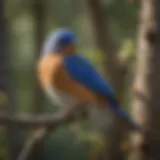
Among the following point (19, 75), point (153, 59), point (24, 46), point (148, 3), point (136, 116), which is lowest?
point (136, 116)

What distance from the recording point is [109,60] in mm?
2262

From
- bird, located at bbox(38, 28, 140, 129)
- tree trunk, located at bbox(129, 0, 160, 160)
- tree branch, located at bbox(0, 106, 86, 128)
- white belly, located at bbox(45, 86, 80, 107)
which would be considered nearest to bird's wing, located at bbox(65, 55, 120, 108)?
bird, located at bbox(38, 28, 140, 129)

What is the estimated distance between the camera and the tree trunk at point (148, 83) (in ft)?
6.37

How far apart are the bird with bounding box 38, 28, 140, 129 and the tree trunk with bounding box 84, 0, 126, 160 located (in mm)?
62

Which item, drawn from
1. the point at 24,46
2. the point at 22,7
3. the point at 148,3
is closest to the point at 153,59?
the point at 148,3

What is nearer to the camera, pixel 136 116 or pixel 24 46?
pixel 136 116

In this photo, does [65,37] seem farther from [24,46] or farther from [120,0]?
[24,46]

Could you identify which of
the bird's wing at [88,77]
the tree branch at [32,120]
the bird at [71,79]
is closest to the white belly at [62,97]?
the bird at [71,79]

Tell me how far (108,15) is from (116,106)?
95 centimetres

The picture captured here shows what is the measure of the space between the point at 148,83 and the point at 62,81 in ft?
1.78

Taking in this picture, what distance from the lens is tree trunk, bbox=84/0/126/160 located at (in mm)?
2258

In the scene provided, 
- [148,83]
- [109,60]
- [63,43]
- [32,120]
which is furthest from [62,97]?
[32,120]

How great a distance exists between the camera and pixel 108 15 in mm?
3189

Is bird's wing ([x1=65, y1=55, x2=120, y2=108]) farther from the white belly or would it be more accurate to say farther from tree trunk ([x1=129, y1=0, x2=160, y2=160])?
tree trunk ([x1=129, y1=0, x2=160, y2=160])
